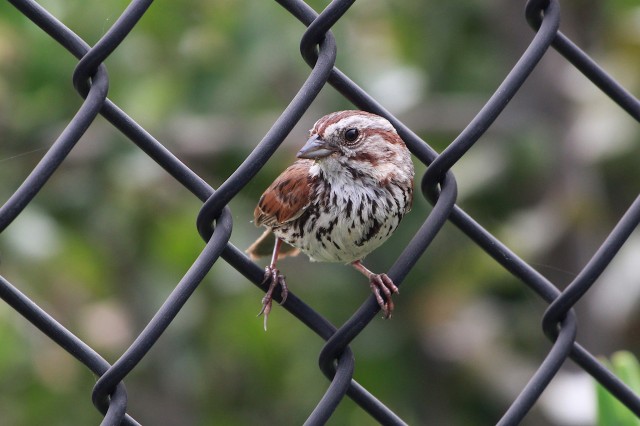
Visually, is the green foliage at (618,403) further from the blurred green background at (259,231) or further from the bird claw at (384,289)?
the blurred green background at (259,231)

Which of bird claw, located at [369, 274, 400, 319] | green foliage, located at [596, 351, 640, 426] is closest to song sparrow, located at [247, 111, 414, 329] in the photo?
bird claw, located at [369, 274, 400, 319]

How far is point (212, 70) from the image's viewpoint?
4211 mm

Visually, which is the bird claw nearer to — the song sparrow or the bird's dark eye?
the song sparrow

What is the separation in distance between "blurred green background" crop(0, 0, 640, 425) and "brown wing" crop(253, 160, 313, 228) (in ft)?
4.06

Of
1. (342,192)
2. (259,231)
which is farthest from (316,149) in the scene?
(259,231)

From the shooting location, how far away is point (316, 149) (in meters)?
2.56

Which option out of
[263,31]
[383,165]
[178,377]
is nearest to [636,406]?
[383,165]

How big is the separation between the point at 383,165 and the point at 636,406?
3.12ft

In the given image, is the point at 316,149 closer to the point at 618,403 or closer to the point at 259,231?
the point at 618,403

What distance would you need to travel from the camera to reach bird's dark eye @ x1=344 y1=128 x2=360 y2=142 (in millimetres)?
2665

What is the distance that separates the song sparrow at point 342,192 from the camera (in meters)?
2.57

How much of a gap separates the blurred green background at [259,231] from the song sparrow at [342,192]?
1263mm

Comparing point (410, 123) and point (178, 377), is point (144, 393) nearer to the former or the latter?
point (178, 377)

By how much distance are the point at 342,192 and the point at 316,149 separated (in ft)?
0.44
